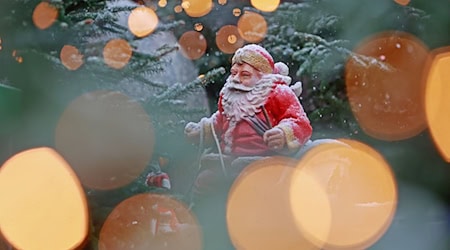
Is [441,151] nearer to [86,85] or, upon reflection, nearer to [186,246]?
[186,246]

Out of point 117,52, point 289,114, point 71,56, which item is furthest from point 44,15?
point 289,114

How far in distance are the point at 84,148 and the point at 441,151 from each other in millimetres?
955

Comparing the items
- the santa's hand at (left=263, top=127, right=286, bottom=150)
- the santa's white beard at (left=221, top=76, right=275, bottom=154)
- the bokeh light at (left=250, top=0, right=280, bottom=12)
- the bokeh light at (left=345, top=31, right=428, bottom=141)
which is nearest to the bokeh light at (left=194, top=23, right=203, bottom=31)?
the bokeh light at (left=250, top=0, right=280, bottom=12)

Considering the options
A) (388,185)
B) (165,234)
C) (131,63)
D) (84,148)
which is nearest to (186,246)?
(165,234)

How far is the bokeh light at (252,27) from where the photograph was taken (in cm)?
238

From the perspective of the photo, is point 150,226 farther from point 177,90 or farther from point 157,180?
point 177,90

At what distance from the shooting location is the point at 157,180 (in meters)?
1.41

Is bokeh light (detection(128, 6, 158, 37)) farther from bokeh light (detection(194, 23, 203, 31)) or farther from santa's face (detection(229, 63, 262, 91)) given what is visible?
bokeh light (detection(194, 23, 203, 31))

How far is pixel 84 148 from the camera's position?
3.91 ft

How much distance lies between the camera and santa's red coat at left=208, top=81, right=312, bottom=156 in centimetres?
126

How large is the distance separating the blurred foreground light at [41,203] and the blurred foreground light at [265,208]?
33 centimetres

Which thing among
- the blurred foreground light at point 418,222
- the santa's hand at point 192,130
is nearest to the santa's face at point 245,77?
the santa's hand at point 192,130

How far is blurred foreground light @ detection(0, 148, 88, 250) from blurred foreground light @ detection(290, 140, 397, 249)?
0.45 m

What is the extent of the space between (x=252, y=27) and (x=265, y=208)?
4.57 feet
